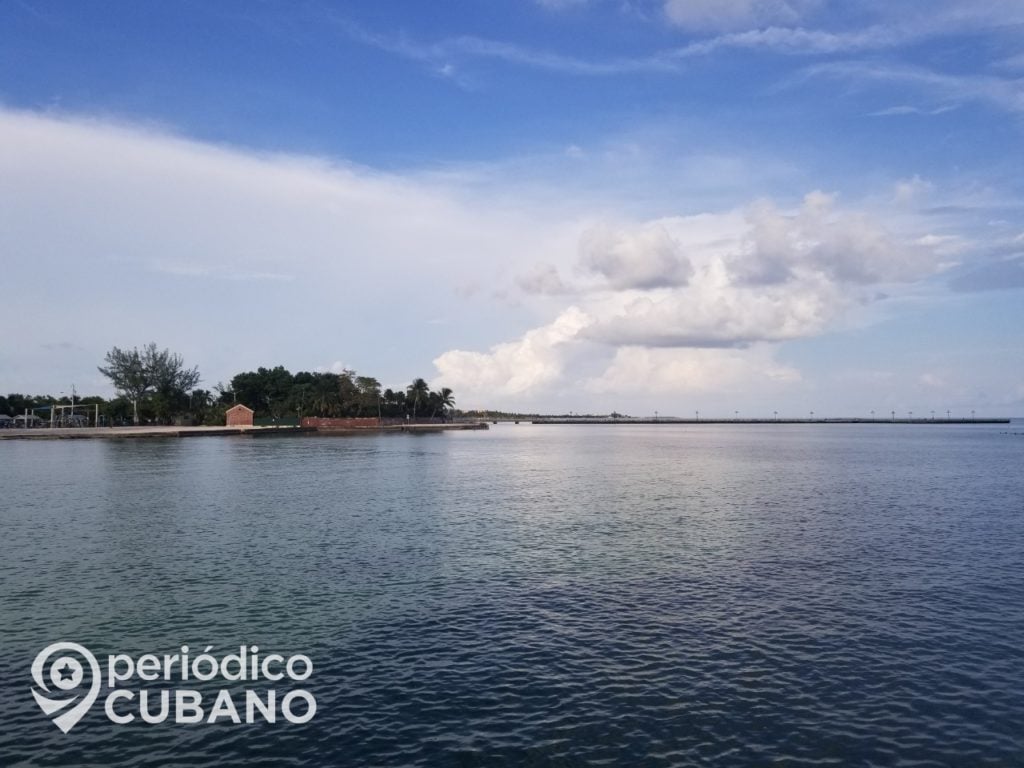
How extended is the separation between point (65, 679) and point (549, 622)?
1389 centimetres

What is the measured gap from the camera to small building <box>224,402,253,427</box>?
18925 centimetres

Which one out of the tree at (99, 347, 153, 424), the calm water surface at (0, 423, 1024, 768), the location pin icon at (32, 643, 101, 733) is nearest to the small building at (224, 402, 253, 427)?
the tree at (99, 347, 153, 424)

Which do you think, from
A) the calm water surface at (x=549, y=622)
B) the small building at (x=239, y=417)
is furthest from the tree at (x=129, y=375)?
the calm water surface at (x=549, y=622)

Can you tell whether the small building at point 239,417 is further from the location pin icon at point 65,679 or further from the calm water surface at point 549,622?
the location pin icon at point 65,679

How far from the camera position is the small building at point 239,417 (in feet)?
621

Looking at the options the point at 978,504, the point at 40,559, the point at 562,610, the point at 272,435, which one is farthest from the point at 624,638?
the point at 272,435

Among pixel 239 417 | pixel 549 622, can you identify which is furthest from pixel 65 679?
pixel 239 417

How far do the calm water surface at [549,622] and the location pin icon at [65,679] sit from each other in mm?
377

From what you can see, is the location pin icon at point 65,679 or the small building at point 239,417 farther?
the small building at point 239,417

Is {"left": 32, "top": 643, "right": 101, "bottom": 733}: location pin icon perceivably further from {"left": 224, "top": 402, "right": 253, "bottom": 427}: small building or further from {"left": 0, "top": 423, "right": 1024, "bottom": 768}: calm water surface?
{"left": 224, "top": 402, "right": 253, "bottom": 427}: small building

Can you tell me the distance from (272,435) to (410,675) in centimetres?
17465

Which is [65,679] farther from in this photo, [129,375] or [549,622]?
[129,375]

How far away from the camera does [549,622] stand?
23672 mm

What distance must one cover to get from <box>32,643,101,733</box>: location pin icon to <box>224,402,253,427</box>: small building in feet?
584
